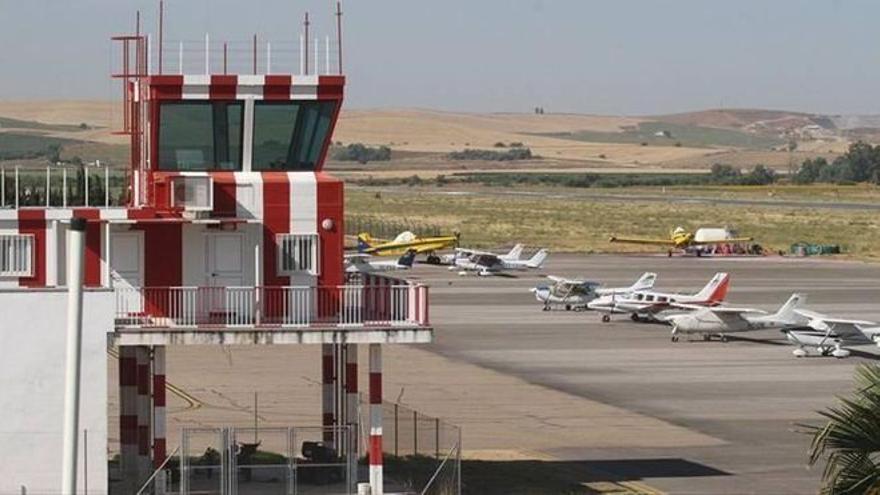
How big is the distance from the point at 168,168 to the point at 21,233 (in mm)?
3131

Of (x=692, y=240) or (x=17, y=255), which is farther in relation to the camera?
(x=692, y=240)

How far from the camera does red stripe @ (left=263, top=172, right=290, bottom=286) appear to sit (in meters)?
37.2

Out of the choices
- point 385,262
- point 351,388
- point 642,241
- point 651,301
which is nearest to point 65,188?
point 351,388

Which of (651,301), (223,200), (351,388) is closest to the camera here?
(223,200)

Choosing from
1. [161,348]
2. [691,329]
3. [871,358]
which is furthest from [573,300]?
[161,348]

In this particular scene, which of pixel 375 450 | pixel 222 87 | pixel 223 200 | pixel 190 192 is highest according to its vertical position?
pixel 222 87

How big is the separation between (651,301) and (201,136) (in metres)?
52.1

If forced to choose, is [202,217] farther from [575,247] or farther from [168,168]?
[575,247]

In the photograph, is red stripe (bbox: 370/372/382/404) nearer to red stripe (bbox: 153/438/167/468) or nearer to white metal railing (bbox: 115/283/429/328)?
white metal railing (bbox: 115/283/429/328)

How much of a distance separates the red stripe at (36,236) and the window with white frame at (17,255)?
0.08 meters

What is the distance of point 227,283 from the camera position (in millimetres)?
37188

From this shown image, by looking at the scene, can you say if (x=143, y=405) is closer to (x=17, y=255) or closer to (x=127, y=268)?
(x=127, y=268)

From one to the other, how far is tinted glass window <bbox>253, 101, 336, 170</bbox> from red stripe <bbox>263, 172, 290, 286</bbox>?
60 cm

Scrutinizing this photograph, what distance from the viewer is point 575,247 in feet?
499
